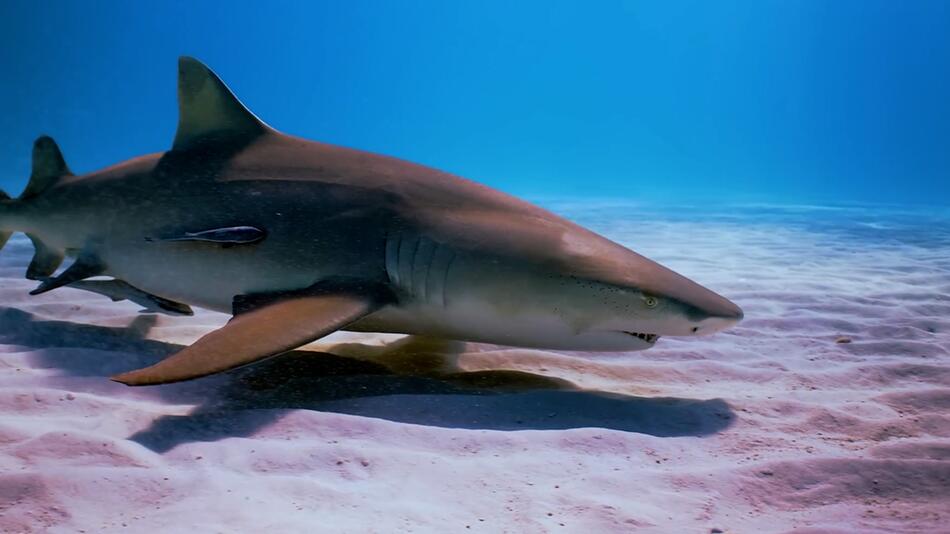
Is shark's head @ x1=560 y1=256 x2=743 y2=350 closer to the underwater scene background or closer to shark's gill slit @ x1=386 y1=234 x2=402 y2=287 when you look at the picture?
the underwater scene background

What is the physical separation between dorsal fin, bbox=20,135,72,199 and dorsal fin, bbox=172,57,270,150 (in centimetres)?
119

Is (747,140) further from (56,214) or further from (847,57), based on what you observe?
(56,214)

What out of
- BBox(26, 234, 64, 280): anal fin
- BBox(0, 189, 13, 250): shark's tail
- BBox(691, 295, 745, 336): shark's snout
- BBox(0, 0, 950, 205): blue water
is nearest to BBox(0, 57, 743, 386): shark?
BBox(691, 295, 745, 336): shark's snout

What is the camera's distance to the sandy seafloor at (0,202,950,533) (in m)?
1.82

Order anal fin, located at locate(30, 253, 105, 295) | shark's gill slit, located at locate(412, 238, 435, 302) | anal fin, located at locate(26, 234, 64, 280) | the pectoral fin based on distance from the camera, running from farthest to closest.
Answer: anal fin, located at locate(26, 234, 64, 280) < anal fin, located at locate(30, 253, 105, 295) < shark's gill slit, located at locate(412, 238, 435, 302) < the pectoral fin

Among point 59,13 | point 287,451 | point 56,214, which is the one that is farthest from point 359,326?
point 59,13

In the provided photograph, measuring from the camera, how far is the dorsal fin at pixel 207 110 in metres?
3.86

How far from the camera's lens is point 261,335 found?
101 inches

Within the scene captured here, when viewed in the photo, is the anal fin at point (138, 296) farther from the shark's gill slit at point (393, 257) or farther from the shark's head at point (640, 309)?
the shark's head at point (640, 309)

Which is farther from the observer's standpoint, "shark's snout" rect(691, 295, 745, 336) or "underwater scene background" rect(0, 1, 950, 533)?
"shark's snout" rect(691, 295, 745, 336)

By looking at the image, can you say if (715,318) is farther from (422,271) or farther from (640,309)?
(422,271)

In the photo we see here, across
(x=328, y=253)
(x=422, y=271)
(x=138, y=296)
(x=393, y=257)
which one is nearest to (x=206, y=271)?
(x=328, y=253)

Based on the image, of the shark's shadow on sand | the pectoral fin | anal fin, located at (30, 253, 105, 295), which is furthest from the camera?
anal fin, located at (30, 253, 105, 295)

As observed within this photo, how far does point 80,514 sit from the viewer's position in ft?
5.53
